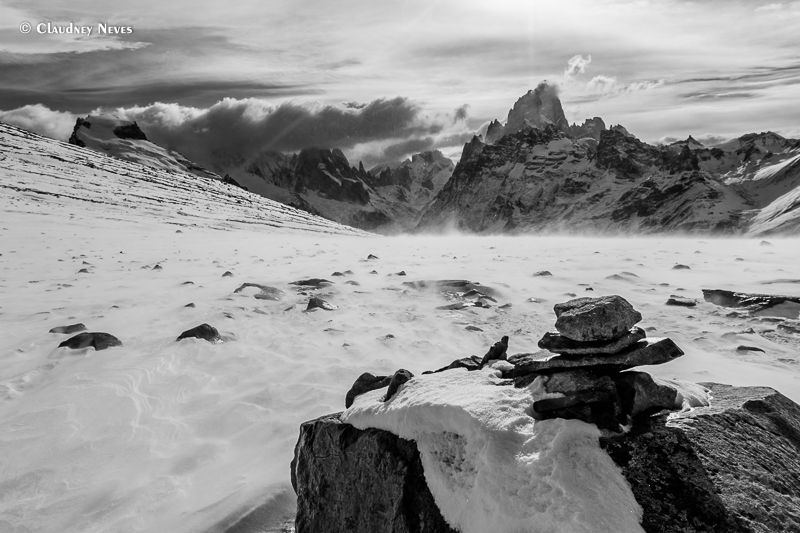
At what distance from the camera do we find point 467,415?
4.43m

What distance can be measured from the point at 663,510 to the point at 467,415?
1488 mm

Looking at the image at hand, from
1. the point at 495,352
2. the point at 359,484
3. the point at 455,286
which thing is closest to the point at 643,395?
the point at 495,352

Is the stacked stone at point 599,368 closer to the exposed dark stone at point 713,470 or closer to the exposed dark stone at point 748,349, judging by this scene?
the exposed dark stone at point 713,470

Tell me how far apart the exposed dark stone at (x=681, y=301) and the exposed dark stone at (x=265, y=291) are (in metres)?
9.36

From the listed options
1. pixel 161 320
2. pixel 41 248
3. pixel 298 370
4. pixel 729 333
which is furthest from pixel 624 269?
pixel 41 248

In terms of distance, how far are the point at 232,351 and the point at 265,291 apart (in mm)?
4500

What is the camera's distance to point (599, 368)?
4.80 metres

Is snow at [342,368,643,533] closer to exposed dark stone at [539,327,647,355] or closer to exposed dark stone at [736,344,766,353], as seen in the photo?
exposed dark stone at [539,327,647,355]

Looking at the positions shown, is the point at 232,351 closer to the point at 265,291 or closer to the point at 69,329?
the point at 69,329

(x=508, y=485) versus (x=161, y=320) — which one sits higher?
(x=508, y=485)

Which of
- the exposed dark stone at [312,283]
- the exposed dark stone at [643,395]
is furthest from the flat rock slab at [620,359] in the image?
the exposed dark stone at [312,283]

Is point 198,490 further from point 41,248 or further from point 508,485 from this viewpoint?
point 41,248

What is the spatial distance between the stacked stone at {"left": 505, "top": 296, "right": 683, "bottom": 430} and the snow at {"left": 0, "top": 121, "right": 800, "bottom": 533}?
25 centimetres

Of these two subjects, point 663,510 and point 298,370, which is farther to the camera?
point 298,370
